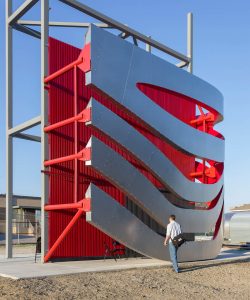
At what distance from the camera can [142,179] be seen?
1438cm

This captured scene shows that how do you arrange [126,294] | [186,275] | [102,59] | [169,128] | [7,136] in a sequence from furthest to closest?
[7,136]
[169,128]
[102,59]
[186,275]
[126,294]

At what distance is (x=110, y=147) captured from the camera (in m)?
15.6

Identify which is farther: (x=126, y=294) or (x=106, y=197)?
(x=106, y=197)

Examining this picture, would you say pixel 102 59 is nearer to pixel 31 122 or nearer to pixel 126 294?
pixel 31 122

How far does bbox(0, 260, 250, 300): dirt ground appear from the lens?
954 centimetres

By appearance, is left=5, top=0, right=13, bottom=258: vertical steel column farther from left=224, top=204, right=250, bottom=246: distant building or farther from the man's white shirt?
left=224, top=204, right=250, bottom=246: distant building

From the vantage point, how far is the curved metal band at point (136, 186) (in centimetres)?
1330

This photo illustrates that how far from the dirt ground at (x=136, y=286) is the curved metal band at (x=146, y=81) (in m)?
4.56

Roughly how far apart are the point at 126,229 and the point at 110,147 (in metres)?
2.98

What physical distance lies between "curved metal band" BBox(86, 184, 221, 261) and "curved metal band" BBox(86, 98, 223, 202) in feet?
5.32

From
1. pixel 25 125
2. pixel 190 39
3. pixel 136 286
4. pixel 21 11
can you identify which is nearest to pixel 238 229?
pixel 190 39

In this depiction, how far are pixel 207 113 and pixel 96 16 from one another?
18.4 ft

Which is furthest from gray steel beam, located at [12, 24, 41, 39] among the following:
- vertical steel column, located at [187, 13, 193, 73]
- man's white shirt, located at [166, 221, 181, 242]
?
man's white shirt, located at [166, 221, 181, 242]

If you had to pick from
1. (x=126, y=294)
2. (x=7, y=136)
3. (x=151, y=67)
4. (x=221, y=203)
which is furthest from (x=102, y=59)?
(x=221, y=203)
